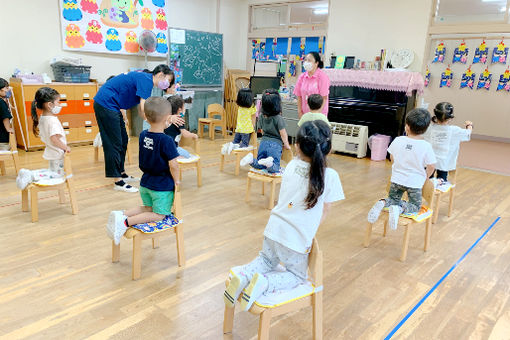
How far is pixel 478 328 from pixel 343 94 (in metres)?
4.78

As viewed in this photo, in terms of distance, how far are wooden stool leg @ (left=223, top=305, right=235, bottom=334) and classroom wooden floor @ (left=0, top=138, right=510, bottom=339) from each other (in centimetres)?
3

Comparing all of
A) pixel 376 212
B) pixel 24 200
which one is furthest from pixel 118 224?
pixel 376 212

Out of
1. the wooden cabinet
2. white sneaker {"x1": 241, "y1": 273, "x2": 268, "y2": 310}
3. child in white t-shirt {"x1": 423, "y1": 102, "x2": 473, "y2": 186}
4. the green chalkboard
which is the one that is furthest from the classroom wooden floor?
the green chalkboard

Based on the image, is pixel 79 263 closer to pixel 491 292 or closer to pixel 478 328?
pixel 478 328

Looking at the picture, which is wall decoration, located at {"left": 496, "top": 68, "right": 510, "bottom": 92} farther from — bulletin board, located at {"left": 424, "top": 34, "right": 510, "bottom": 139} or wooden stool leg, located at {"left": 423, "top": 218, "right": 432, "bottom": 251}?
wooden stool leg, located at {"left": 423, "top": 218, "right": 432, "bottom": 251}

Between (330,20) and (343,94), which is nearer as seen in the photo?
(343,94)

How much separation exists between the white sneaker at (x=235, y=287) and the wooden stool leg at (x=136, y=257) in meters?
0.80

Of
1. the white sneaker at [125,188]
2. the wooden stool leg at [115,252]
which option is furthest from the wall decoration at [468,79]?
the wooden stool leg at [115,252]

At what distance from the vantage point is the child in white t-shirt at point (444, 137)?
3.16m

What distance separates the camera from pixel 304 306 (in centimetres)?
161

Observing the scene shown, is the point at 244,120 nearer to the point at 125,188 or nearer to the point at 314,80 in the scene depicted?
the point at 314,80

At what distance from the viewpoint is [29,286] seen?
2.09 m

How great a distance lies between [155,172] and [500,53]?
26.6 ft

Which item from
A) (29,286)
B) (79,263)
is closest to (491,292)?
(79,263)
